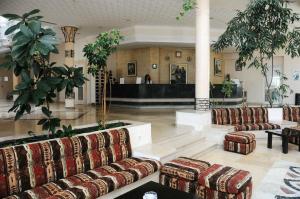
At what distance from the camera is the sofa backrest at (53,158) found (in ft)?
8.89

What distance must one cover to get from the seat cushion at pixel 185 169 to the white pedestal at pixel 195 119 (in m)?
3.06

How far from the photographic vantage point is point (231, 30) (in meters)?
7.16

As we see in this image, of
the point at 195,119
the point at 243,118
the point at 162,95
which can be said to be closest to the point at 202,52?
the point at 195,119

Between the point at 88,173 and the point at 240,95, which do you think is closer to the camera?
the point at 88,173

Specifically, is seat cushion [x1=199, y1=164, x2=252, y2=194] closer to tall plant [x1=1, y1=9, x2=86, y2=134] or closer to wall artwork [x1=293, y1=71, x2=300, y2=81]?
tall plant [x1=1, y1=9, x2=86, y2=134]

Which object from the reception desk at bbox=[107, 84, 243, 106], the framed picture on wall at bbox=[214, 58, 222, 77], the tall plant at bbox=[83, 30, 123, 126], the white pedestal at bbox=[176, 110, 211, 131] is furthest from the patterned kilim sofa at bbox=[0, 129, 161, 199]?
the framed picture on wall at bbox=[214, 58, 222, 77]

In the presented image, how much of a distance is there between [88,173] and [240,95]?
11.5 metres

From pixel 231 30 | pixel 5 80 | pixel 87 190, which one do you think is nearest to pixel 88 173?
pixel 87 190

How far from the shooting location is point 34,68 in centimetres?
303

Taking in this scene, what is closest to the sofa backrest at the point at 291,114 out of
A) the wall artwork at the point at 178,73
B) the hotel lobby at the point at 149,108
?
the hotel lobby at the point at 149,108

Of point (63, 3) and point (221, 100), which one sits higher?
point (63, 3)

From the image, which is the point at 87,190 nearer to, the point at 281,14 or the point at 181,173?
the point at 181,173

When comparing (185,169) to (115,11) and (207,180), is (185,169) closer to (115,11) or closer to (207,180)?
(207,180)

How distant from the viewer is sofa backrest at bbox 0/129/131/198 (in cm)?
271
